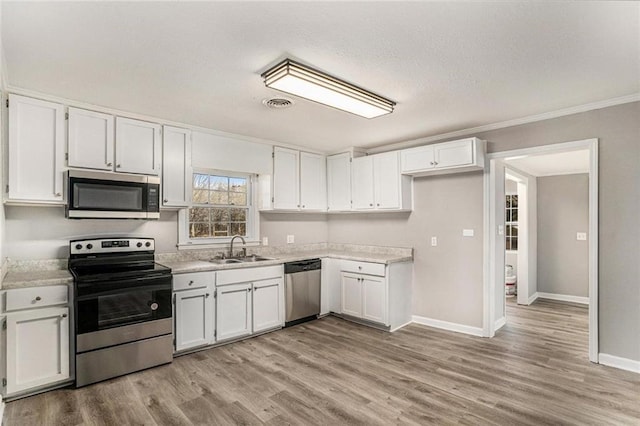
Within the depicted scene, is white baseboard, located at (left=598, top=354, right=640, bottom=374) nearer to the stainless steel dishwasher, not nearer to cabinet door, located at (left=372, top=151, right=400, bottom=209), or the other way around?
cabinet door, located at (left=372, top=151, right=400, bottom=209)

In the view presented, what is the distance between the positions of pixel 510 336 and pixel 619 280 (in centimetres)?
130

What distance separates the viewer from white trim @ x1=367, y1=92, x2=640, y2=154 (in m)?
3.08

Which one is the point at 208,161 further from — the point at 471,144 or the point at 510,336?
Result: the point at 510,336

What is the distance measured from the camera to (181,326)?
3379 mm

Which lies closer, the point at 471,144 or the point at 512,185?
the point at 471,144

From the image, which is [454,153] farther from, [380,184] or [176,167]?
[176,167]

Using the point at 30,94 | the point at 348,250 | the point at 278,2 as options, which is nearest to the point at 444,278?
the point at 348,250

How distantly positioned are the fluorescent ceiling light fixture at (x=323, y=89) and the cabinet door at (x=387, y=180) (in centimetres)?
138

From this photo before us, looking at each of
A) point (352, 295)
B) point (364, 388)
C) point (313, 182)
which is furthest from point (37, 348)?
point (313, 182)

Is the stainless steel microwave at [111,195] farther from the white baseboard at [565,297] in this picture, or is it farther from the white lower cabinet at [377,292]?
the white baseboard at [565,297]

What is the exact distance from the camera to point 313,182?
5121 millimetres

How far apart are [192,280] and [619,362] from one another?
406cm

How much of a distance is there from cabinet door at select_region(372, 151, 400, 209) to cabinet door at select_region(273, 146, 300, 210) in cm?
111

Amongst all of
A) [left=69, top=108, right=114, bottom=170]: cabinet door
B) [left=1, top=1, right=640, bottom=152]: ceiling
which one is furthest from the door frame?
[left=69, top=108, right=114, bottom=170]: cabinet door
